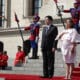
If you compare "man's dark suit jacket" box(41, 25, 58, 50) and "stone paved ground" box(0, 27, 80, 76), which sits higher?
"man's dark suit jacket" box(41, 25, 58, 50)

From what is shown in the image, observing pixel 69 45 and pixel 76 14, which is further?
pixel 76 14

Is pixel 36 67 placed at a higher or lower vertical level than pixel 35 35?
lower

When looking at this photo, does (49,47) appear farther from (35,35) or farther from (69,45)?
(35,35)

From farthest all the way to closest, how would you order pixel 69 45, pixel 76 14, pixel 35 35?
pixel 35 35 < pixel 76 14 < pixel 69 45

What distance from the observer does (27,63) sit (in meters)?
23.0

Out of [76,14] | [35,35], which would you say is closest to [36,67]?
[35,35]

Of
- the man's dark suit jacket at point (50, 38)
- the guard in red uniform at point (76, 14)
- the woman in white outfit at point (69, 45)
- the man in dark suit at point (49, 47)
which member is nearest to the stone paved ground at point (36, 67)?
the guard in red uniform at point (76, 14)

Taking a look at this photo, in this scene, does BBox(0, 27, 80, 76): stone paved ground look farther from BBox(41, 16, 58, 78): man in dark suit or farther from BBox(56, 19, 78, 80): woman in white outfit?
BBox(56, 19, 78, 80): woman in white outfit

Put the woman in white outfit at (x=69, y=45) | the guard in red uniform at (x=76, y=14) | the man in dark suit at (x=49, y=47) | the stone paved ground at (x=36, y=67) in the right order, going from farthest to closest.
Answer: the stone paved ground at (x=36, y=67), the guard in red uniform at (x=76, y=14), the man in dark suit at (x=49, y=47), the woman in white outfit at (x=69, y=45)

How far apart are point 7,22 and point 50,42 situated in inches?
615

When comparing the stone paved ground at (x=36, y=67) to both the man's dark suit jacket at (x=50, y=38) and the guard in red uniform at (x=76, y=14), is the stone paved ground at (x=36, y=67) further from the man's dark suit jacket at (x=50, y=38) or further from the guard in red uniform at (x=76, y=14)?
the man's dark suit jacket at (x=50, y=38)

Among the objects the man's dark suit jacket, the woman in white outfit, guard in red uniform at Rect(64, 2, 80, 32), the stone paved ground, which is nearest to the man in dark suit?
the man's dark suit jacket

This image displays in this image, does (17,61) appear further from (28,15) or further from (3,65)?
(28,15)

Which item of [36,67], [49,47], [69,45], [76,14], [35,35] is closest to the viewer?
[69,45]
